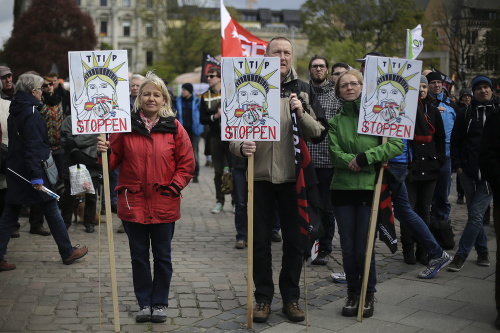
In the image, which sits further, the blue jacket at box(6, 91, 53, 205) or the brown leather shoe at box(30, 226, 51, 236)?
the brown leather shoe at box(30, 226, 51, 236)

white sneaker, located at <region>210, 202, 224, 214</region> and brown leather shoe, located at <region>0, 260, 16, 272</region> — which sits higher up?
brown leather shoe, located at <region>0, 260, 16, 272</region>

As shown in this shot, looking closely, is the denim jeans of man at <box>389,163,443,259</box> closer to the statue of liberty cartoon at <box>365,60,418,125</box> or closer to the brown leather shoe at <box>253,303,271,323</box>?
the statue of liberty cartoon at <box>365,60,418,125</box>

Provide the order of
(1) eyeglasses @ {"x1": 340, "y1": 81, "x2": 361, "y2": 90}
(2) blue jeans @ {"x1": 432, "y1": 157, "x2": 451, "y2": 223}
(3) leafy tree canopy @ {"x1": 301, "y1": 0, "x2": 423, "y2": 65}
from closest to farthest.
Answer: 1. (1) eyeglasses @ {"x1": 340, "y1": 81, "x2": 361, "y2": 90}
2. (2) blue jeans @ {"x1": 432, "y1": 157, "x2": 451, "y2": 223}
3. (3) leafy tree canopy @ {"x1": 301, "y1": 0, "x2": 423, "y2": 65}

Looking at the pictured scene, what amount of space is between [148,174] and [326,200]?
2925 millimetres

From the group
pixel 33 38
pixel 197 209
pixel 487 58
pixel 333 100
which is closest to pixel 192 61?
pixel 33 38

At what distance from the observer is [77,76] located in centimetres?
543

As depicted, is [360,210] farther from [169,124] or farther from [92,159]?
[92,159]

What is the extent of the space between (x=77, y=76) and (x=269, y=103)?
1.62m

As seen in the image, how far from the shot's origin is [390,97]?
18.8 feet

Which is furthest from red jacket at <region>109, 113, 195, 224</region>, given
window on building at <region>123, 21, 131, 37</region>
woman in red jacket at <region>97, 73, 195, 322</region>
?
window on building at <region>123, 21, 131, 37</region>

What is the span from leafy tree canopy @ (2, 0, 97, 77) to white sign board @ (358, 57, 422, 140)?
50701 mm

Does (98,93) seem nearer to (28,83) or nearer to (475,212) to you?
(28,83)

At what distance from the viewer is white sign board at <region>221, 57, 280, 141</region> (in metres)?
5.32

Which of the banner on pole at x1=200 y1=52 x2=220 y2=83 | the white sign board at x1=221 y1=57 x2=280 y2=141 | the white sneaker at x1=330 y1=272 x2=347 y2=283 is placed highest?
the banner on pole at x1=200 y1=52 x2=220 y2=83
